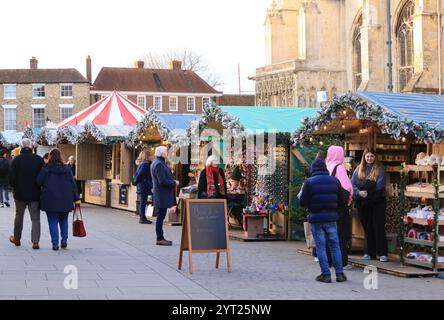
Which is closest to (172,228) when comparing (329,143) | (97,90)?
(329,143)

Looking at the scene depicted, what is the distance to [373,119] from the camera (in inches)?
483

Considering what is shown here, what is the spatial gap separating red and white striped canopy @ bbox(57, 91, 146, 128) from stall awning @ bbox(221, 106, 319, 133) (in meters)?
9.70

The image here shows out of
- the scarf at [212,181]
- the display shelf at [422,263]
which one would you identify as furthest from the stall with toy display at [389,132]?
the scarf at [212,181]

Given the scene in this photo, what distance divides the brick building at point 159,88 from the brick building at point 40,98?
4403 millimetres

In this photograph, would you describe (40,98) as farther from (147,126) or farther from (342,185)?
(342,185)

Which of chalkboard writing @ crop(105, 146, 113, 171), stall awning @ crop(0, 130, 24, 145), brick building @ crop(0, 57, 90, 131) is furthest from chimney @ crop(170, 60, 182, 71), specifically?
chalkboard writing @ crop(105, 146, 113, 171)

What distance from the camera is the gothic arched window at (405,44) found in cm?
4356

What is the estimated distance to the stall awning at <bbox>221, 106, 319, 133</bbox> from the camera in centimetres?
1784

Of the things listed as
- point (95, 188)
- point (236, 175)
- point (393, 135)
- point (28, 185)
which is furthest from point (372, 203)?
point (95, 188)

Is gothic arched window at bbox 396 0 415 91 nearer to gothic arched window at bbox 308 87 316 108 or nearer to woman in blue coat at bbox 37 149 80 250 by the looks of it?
gothic arched window at bbox 308 87 316 108

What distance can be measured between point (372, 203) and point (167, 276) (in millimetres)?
3654

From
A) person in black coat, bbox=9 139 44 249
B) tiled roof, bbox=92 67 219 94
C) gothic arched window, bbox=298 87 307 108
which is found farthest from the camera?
tiled roof, bbox=92 67 219 94

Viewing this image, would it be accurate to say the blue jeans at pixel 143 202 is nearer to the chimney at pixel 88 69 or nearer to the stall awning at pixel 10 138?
the stall awning at pixel 10 138
